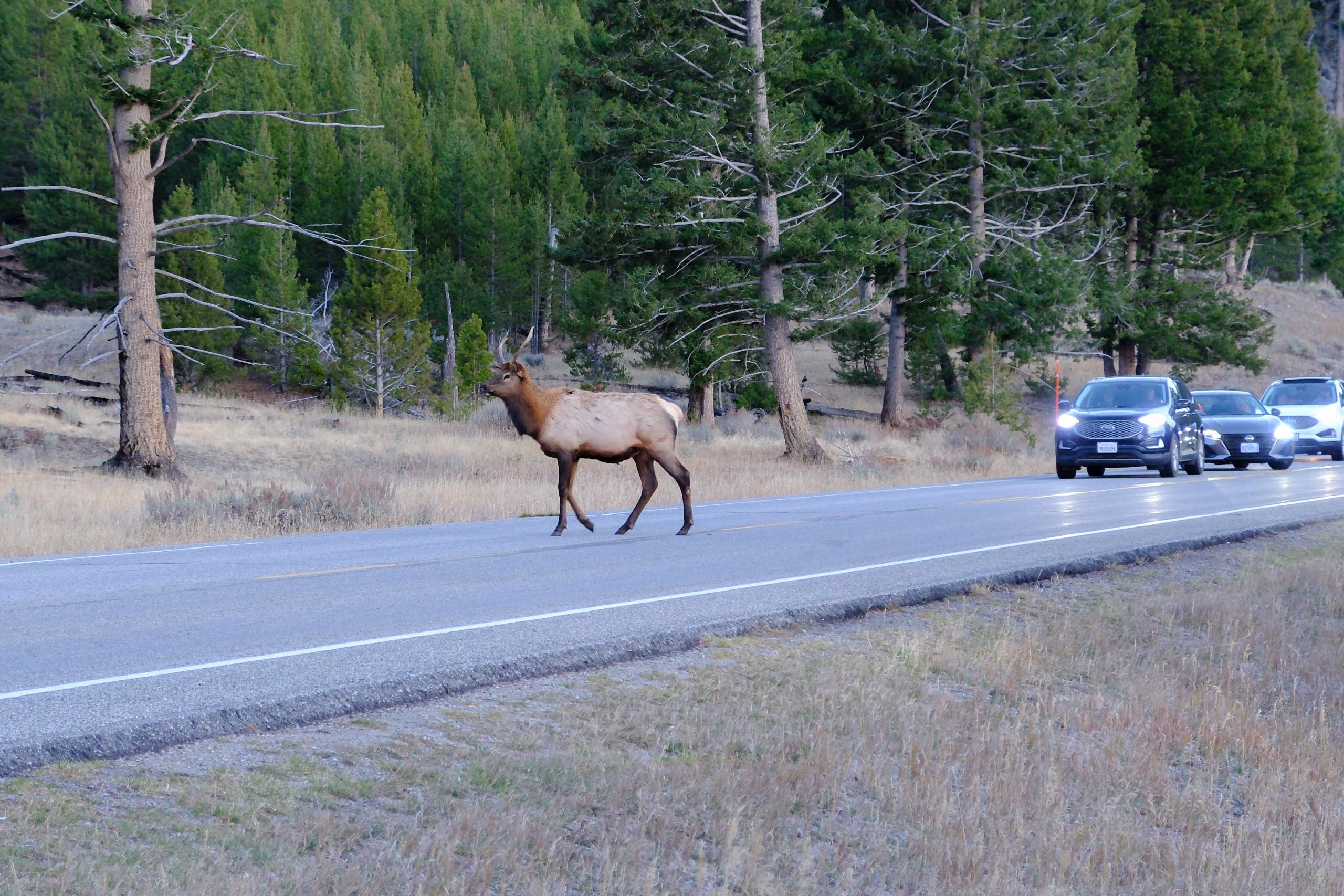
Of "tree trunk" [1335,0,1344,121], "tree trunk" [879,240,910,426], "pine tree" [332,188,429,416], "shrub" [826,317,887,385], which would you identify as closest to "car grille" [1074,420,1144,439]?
"tree trunk" [879,240,910,426]

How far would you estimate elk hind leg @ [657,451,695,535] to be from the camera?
14891mm

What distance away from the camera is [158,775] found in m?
5.62

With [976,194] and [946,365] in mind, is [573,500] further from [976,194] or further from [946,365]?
[946,365]

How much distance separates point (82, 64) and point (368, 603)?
1836 cm

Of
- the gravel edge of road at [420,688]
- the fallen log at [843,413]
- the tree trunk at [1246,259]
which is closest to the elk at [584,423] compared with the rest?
the gravel edge of road at [420,688]

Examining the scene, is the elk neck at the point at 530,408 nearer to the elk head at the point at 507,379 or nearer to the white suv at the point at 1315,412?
the elk head at the point at 507,379

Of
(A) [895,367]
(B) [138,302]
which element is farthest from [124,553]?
(A) [895,367]

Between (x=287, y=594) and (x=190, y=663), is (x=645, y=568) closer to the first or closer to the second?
(x=287, y=594)

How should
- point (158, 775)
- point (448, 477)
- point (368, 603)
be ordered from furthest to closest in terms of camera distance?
1. point (448, 477)
2. point (368, 603)
3. point (158, 775)

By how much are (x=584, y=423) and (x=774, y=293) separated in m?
17.7

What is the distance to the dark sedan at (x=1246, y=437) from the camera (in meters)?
29.9

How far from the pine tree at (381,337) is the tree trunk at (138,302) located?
74.7 ft

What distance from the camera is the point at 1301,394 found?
35.2 metres

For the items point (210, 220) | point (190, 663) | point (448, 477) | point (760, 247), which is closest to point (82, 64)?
point (210, 220)
